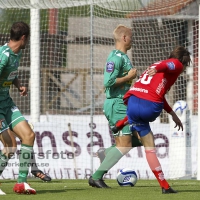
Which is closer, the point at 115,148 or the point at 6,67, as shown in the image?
the point at 6,67

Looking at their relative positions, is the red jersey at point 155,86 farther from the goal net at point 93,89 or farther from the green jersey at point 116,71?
the goal net at point 93,89

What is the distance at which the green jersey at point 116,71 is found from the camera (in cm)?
837

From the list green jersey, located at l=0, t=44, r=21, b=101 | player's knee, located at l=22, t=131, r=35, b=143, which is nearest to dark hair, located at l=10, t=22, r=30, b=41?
green jersey, located at l=0, t=44, r=21, b=101

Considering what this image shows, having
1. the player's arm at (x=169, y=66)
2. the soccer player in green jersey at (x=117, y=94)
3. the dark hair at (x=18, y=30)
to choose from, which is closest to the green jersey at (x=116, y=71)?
the soccer player in green jersey at (x=117, y=94)

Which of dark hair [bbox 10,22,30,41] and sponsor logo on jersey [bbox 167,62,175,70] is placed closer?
sponsor logo on jersey [bbox 167,62,175,70]

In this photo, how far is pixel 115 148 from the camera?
8.47 m

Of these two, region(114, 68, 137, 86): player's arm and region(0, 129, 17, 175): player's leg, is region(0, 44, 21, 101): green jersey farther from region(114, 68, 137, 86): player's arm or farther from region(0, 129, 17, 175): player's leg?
region(114, 68, 137, 86): player's arm

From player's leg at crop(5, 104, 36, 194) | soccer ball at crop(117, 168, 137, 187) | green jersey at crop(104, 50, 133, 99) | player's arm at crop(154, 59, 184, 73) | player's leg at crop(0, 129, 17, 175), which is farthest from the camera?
soccer ball at crop(117, 168, 137, 187)

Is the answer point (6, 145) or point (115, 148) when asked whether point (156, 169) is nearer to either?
point (115, 148)

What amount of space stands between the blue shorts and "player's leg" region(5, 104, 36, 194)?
117 cm

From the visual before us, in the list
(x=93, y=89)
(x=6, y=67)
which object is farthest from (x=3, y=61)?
(x=93, y=89)

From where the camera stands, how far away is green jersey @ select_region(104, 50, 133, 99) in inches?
329

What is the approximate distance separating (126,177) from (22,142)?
5.70ft

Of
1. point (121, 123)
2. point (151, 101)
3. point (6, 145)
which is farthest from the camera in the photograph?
point (121, 123)
